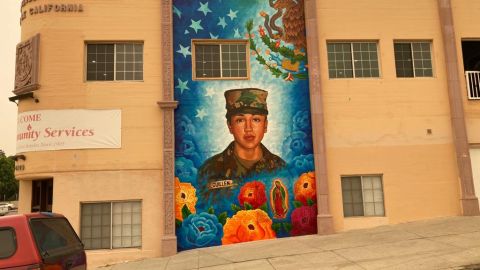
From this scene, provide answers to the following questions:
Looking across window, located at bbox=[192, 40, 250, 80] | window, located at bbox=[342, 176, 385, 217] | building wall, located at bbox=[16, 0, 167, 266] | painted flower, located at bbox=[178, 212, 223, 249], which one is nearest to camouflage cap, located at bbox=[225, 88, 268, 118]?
window, located at bbox=[192, 40, 250, 80]

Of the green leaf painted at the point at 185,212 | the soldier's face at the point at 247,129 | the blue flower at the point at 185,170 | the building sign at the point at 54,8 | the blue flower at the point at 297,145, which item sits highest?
the building sign at the point at 54,8

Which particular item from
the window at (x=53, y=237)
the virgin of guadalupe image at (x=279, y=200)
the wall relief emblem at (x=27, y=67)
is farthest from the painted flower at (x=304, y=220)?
the wall relief emblem at (x=27, y=67)

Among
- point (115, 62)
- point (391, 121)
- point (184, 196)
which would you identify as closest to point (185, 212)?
point (184, 196)

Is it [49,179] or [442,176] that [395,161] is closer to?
[442,176]

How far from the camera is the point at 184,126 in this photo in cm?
1457

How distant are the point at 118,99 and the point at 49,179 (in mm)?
3677

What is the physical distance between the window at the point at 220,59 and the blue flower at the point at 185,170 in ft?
9.82

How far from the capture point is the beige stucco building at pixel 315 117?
551 inches

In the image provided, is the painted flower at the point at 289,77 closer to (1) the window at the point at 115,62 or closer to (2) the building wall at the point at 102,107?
(2) the building wall at the point at 102,107

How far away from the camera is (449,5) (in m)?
16.0

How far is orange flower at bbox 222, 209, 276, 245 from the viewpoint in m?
14.3

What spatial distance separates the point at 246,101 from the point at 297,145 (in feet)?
→ 7.74

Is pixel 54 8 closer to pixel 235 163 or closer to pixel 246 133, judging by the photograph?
pixel 246 133

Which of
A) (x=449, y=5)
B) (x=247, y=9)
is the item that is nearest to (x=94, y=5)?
(x=247, y=9)
